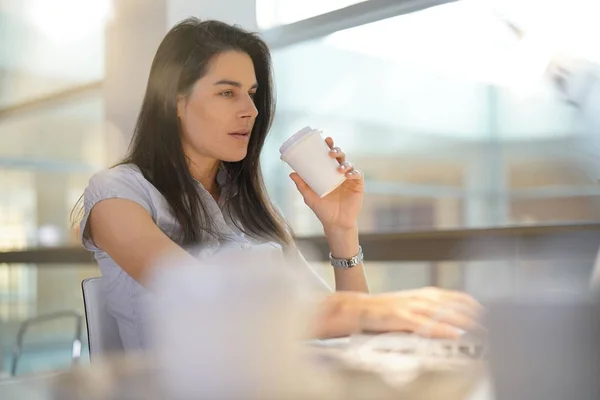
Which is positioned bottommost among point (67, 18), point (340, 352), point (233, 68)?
point (340, 352)

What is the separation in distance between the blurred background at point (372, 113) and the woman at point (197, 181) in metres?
0.19

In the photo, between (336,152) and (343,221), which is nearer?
(336,152)

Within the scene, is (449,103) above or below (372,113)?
below

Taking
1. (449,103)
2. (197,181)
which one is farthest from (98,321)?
(449,103)

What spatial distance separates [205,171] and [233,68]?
0.20 m

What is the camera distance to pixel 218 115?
125 centimetres

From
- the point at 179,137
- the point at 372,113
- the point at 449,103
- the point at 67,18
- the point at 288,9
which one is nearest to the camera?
the point at 179,137

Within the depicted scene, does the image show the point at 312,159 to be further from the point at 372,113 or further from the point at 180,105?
the point at 372,113

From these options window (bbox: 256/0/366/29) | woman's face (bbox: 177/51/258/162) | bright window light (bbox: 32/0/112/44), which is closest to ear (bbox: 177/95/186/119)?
A: woman's face (bbox: 177/51/258/162)

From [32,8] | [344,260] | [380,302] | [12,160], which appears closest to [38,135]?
[12,160]

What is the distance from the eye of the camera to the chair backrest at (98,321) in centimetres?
104

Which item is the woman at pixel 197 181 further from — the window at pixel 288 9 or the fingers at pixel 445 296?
the window at pixel 288 9

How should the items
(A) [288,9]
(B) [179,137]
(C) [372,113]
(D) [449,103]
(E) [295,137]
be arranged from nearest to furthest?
(E) [295,137] < (B) [179,137] < (A) [288,9] < (D) [449,103] < (C) [372,113]

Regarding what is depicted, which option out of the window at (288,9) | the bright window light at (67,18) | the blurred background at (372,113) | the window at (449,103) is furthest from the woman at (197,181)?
the bright window light at (67,18)
